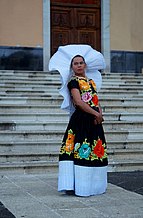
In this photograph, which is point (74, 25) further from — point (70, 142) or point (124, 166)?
point (70, 142)

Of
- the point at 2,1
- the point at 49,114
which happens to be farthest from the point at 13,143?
the point at 2,1

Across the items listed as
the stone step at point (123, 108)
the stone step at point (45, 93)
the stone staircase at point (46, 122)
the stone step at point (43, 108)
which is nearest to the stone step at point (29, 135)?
the stone staircase at point (46, 122)

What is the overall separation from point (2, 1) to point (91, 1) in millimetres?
2622

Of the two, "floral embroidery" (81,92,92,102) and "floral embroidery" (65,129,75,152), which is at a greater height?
"floral embroidery" (81,92,92,102)

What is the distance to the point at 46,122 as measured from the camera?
10.2 metres

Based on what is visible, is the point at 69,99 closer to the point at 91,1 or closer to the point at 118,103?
the point at 118,103

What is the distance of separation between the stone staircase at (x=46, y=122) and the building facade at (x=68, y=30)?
1.63 metres

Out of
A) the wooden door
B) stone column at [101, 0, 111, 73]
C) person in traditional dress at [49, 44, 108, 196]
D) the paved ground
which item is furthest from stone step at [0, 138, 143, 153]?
the wooden door

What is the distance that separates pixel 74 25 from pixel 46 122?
6260 mm

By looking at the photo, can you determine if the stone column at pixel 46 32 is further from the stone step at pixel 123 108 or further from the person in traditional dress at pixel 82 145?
the person in traditional dress at pixel 82 145

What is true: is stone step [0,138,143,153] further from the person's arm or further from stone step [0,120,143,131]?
the person's arm

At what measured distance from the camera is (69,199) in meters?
6.51

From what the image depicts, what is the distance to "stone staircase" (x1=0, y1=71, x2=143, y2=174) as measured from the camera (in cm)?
905

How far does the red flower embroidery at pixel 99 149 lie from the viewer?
6738mm
